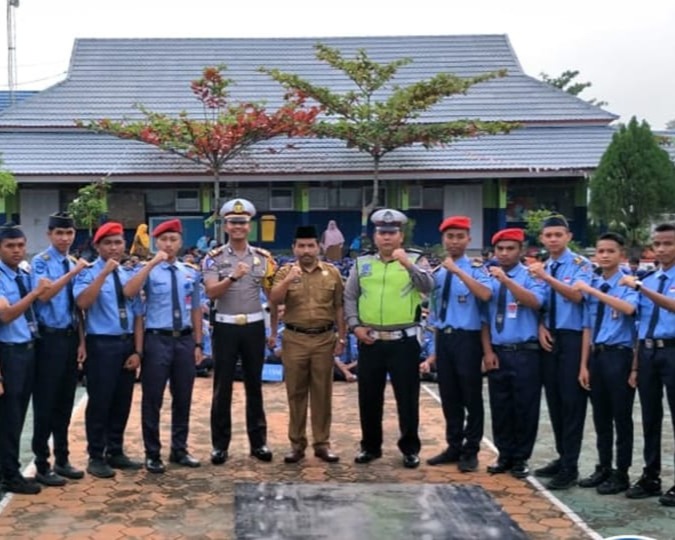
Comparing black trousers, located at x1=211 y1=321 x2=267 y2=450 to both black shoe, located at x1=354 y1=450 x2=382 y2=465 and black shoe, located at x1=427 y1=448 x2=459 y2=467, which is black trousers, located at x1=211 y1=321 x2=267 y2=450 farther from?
black shoe, located at x1=427 y1=448 x2=459 y2=467

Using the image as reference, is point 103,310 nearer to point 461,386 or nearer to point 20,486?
point 20,486

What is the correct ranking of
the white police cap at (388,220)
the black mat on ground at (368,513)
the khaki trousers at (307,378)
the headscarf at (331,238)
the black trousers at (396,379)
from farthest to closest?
the headscarf at (331,238)
the khaki trousers at (307,378)
the black trousers at (396,379)
the white police cap at (388,220)
the black mat on ground at (368,513)

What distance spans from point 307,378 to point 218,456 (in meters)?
0.85

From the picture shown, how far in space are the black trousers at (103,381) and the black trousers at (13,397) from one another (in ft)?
1.45

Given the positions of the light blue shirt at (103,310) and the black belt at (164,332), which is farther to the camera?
the black belt at (164,332)

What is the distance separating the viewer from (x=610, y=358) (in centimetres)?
569

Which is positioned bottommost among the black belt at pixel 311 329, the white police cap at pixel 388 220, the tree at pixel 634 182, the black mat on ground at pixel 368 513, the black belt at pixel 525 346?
the black mat on ground at pixel 368 513

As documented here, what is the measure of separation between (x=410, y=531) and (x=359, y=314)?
246 centimetres

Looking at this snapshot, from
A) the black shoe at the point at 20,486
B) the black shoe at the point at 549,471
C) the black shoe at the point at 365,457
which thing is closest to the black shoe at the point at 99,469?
the black shoe at the point at 20,486

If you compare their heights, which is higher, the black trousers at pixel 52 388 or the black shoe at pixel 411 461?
the black trousers at pixel 52 388

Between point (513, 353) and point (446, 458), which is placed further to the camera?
point (446, 458)

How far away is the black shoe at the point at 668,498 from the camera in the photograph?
5473mm

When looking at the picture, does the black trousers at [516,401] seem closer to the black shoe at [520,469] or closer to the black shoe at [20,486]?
the black shoe at [520,469]

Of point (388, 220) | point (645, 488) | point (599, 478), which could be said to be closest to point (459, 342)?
point (388, 220)
